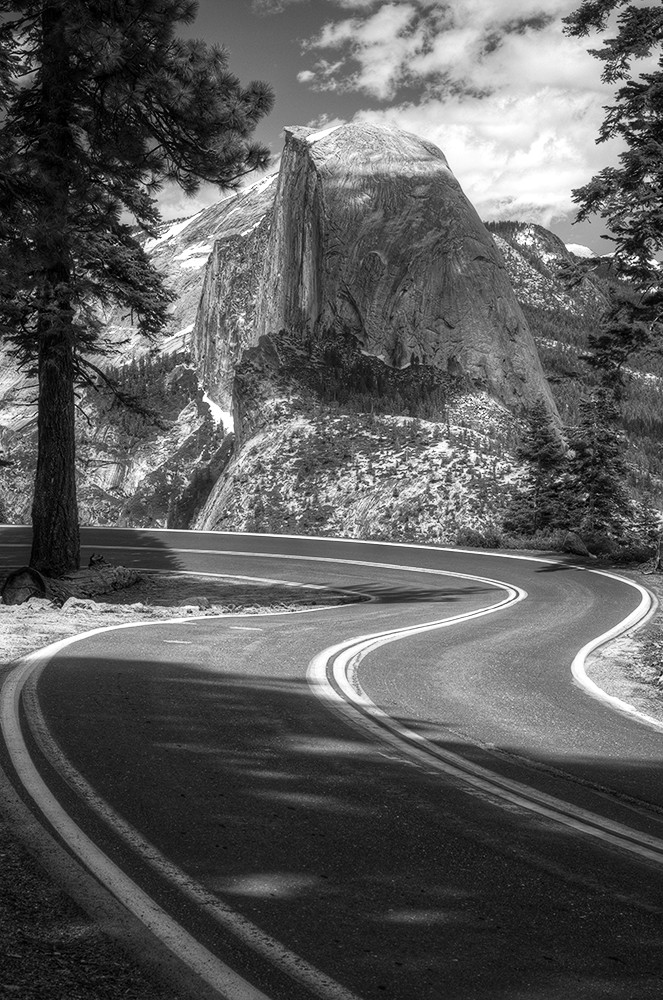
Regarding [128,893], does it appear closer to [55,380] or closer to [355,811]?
[355,811]

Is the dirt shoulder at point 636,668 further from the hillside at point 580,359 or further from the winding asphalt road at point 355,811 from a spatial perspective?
the hillside at point 580,359

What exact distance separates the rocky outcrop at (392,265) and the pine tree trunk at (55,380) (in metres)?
26.5

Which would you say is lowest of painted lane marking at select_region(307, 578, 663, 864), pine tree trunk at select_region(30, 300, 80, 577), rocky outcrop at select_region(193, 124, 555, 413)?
painted lane marking at select_region(307, 578, 663, 864)

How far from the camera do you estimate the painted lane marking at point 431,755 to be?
4012 mm

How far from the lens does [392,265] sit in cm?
4209

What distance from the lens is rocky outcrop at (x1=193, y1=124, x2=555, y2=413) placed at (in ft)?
135

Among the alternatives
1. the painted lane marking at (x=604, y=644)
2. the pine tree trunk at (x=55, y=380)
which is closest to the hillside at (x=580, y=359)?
the painted lane marking at (x=604, y=644)

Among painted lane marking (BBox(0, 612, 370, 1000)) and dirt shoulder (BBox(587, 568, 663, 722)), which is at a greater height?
painted lane marking (BBox(0, 612, 370, 1000))

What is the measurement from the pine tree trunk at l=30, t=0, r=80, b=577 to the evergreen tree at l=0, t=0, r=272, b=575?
0.02 meters

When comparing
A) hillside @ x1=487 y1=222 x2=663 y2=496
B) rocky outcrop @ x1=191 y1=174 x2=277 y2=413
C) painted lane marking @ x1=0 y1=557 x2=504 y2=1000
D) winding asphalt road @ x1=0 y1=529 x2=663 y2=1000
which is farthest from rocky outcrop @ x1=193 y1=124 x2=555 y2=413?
painted lane marking @ x1=0 y1=557 x2=504 y2=1000

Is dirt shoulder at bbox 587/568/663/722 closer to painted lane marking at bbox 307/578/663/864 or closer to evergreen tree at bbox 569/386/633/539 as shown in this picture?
painted lane marking at bbox 307/578/663/864

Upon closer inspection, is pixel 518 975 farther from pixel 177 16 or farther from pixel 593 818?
pixel 177 16

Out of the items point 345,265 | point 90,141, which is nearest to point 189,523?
point 345,265

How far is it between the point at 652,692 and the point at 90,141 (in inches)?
498
